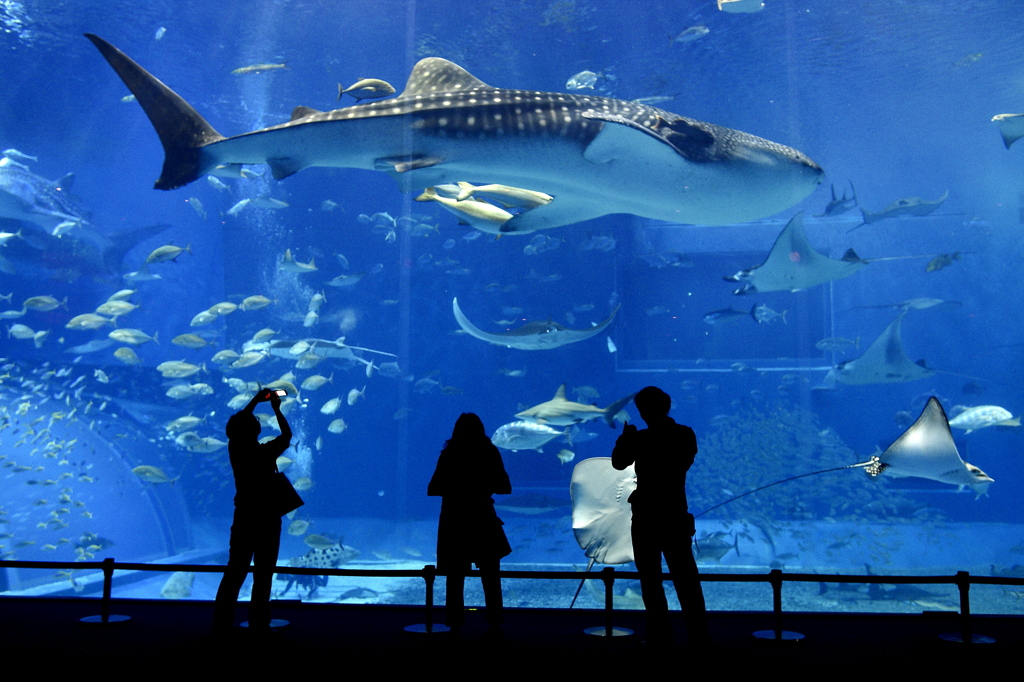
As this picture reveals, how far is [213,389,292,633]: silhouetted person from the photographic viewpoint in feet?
8.84

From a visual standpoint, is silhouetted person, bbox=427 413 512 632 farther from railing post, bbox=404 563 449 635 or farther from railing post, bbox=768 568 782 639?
railing post, bbox=768 568 782 639

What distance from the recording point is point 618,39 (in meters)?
12.7

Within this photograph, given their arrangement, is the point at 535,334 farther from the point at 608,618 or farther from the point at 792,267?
the point at 608,618

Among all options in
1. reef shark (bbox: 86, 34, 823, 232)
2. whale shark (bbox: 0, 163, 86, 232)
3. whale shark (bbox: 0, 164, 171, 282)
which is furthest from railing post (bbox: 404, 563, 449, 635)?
whale shark (bbox: 0, 164, 171, 282)

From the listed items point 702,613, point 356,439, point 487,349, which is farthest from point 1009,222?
point 702,613

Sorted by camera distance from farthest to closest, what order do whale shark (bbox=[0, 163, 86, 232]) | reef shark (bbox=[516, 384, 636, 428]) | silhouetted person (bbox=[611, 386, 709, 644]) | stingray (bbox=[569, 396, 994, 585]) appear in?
1. whale shark (bbox=[0, 163, 86, 232])
2. reef shark (bbox=[516, 384, 636, 428])
3. stingray (bbox=[569, 396, 994, 585])
4. silhouetted person (bbox=[611, 386, 709, 644])

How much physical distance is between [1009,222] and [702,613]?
27.7 metres

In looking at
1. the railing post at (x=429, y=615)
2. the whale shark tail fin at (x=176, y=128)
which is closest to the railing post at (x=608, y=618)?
the railing post at (x=429, y=615)

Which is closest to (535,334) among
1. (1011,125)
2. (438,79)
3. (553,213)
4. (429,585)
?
(553,213)

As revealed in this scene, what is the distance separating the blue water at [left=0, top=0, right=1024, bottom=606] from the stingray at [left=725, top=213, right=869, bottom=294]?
18.6 ft

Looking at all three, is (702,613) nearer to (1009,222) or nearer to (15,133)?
(15,133)

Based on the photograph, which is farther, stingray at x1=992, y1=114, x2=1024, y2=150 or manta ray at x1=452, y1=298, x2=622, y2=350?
stingray at x1=992, y1=114, x2=1024, y2=150

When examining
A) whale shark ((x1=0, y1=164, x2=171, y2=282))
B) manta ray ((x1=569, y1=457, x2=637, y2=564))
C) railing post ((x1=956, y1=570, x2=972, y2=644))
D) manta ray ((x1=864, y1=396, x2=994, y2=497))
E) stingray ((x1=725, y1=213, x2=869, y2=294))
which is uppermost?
whale shark ((x1=0, y1=164, x2=171, y2=282))

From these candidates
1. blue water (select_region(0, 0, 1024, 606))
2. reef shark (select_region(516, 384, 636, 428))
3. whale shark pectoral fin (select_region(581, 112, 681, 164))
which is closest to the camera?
whale shark pectoral fin (select_region(581, 112, 681, 164))
